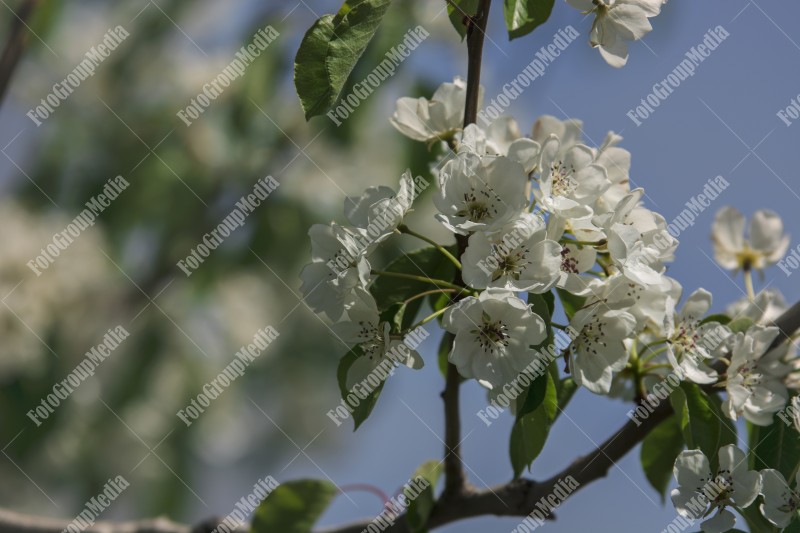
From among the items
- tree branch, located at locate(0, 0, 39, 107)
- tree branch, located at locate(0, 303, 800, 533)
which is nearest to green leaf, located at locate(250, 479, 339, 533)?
tree branch, located at locate(0, 303, 800, 533)

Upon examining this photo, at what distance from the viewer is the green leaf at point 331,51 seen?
49.3 inches

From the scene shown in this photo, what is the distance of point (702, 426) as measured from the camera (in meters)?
1.37

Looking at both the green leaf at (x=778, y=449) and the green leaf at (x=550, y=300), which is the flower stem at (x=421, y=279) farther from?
the green leaf at (x=778, y=449)

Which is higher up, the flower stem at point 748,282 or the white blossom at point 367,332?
the flower stem at point 748,282

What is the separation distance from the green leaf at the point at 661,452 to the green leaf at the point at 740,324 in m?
0.19

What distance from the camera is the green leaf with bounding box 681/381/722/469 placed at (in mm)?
1364

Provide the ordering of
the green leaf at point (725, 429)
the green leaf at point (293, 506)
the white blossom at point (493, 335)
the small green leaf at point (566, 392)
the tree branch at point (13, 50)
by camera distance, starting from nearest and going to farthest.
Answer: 1. the white blossom at point (493, 335)
2. the green leaf at point (725, 429)
3. the small green leaf at point (566, 392)
4. the green leaf at point (293, 506)
5. the tree branch at point (13, 50)

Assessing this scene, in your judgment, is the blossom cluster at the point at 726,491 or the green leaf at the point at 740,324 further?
the green leaf at the point at 740,324

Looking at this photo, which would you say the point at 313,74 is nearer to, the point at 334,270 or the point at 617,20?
the point at 334,270

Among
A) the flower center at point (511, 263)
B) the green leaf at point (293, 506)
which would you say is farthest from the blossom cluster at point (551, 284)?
the green leaf at point (293, 506)

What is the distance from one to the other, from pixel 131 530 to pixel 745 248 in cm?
139

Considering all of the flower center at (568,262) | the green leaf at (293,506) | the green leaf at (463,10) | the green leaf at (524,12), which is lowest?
the green leaf at (293,506)

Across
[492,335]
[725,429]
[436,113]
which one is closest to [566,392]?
[725,429]

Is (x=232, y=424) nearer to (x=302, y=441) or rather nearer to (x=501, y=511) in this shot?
(x=302, y=441)
